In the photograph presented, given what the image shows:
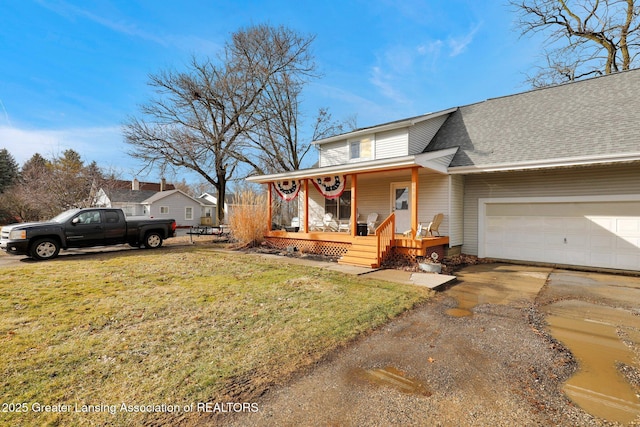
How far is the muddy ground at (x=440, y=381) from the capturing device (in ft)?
7.41

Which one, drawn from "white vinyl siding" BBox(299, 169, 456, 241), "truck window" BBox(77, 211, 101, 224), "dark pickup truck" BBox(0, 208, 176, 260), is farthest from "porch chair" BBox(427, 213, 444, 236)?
"truck window" BBox(77, 211, 101, 224)

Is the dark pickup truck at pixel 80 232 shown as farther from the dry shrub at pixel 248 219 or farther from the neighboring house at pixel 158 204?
the neighboring house at pixel 158 204

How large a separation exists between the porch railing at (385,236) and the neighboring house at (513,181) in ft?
0.10

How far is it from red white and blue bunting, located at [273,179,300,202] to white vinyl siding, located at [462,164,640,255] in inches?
251

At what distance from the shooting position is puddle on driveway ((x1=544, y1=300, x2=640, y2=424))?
2443 mm

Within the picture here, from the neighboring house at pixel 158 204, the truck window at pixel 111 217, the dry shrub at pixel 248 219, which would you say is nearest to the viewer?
the truck window at pixel 111 217

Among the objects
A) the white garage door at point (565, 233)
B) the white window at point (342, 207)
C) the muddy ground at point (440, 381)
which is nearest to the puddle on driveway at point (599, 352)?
the muddy ground at point (440, 381)

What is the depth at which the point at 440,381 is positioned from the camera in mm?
2762

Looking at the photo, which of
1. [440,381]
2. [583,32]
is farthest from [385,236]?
[583,32]

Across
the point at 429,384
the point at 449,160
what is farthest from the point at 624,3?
the point at 429,384

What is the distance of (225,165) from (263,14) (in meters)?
10.2

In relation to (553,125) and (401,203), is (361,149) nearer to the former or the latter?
(401,203)

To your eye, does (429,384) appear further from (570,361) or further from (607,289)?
(607,289)

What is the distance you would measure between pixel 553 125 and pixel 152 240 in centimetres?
1517
